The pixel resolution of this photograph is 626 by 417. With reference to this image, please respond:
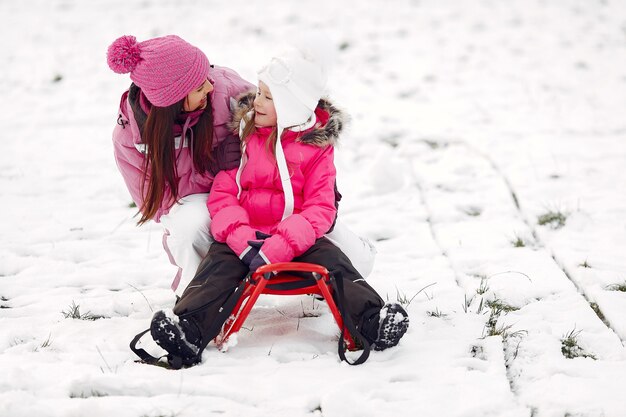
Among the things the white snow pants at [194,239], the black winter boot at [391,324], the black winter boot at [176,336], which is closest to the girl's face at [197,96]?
the white snow pants at [194,239]

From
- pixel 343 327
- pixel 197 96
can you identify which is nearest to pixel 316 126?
pixel 197 96

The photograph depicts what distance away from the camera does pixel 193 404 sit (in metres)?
2.34

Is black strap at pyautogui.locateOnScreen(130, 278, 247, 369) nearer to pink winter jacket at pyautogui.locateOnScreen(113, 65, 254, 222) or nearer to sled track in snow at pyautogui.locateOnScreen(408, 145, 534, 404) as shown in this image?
pink winter jacket at pyautogui.locateOnScreen(113, 65, 254, 222)

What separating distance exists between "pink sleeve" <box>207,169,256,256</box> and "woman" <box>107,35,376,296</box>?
0.06 metres

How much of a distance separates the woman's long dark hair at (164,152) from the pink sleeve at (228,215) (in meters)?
0.13

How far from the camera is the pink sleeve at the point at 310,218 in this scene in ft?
9.09

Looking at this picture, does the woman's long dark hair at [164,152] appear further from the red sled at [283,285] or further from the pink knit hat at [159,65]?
the red sled at [283,285]

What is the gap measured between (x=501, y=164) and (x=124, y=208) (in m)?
2.70

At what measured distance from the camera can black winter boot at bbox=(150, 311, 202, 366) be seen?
2.51 metres

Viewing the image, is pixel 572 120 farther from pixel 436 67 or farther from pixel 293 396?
pixel 293 396

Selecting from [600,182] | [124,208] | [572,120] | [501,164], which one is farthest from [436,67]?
[124,208]

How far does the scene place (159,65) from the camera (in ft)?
9.25

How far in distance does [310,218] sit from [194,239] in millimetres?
560

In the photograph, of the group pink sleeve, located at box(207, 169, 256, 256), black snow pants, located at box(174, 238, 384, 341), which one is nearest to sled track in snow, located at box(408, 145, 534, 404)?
black snow pants, located at box(174, 238, 384, 341)
